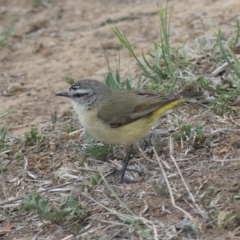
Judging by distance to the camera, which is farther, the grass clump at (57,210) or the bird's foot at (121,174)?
the bird's foot at (121,174)

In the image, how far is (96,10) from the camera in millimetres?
11250

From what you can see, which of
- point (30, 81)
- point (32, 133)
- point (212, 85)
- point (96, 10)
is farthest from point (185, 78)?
point (96, 10)

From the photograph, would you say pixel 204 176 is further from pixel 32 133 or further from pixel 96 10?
pixel 96 10

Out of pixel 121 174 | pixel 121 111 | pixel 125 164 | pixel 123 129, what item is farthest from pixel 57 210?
pixel 121 111

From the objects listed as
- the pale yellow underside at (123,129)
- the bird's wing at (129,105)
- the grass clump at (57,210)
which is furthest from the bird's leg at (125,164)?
the grass clump at (57,210)

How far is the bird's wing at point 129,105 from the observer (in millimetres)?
6355

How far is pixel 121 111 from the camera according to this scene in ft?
21.2

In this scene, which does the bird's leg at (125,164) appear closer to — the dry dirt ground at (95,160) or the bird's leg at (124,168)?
the bird's leg at (124,168)

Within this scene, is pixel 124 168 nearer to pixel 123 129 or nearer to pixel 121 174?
pixel 121 174

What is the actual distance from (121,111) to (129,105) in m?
0.10

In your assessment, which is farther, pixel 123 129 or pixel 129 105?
pixel 129 105

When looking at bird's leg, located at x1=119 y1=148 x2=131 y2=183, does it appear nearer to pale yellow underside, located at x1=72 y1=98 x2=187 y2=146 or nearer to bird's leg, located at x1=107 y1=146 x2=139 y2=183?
bird's leg, located at x1=107 y1=146 x2=139 y2=183

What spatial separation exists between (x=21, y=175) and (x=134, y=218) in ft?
5.40

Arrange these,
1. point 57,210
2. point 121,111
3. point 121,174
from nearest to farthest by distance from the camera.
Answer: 1. point 57,210
2. point 121,174
3. point 121,111
